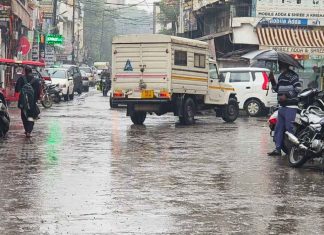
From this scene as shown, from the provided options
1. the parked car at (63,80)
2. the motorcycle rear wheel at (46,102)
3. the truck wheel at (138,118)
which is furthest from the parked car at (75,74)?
the truck wheel at (138,118)

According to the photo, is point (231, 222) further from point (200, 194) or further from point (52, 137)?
point (52, 137)

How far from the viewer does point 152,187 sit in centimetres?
956

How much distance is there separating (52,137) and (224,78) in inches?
451

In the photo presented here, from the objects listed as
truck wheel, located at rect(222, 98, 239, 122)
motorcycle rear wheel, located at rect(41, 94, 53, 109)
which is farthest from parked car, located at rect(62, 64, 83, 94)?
truck wheel, located at rect(222, 98, 239, 122)

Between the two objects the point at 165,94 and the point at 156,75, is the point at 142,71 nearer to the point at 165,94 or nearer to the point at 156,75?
the point at 156,75

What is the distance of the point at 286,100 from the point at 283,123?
0.42 meters

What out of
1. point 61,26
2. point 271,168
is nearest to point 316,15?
point 271,168

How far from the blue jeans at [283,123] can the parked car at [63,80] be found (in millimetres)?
23354

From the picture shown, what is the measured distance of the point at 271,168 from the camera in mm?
11961

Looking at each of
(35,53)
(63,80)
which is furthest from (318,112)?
(35,53)

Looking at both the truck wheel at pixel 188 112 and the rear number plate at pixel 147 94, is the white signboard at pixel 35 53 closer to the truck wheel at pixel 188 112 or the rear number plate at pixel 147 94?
the truck wheel at pixel 188 112

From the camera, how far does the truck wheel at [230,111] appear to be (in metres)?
24.0

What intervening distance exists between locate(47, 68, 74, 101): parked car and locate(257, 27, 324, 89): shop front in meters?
10.5

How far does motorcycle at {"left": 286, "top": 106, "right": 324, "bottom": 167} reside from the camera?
11.7 m
